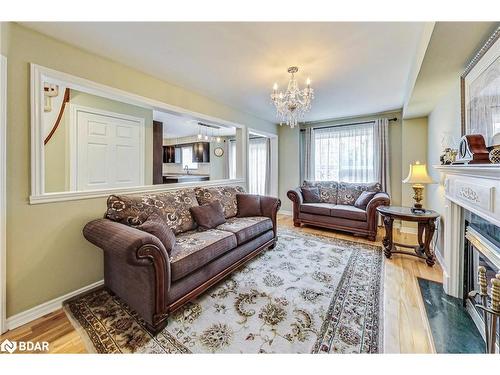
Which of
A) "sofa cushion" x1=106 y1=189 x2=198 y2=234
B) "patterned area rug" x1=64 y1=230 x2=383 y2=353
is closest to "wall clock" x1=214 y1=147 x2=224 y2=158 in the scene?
"sofa cushion" x1=106 y1=189 x2=198 y2=234

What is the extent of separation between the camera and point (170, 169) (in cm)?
800

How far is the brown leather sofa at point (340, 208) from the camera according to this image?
11.3 ft

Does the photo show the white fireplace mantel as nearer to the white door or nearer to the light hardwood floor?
the light hardwood floor

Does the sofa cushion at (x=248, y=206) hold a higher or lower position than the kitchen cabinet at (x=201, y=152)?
lower

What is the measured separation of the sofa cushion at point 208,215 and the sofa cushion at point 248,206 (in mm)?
500

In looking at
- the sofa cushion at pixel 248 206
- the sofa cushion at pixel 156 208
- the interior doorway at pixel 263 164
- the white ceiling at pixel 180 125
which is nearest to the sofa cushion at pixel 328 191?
the interior doorway at pixel 263 164

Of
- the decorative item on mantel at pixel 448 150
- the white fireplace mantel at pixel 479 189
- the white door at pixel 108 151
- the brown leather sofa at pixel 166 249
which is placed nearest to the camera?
the white fireplace mantel at pixel 479 189

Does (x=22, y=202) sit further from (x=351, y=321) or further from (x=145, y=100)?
(x=351, y=321)

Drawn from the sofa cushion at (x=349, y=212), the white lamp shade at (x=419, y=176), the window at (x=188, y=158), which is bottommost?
the sofa cushion at (x=349, y=212)

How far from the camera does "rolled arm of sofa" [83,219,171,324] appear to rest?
1392 mm

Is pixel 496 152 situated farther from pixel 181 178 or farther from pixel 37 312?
pixel 181 178

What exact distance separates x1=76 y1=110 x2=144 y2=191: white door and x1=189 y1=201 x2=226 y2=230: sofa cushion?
161cm

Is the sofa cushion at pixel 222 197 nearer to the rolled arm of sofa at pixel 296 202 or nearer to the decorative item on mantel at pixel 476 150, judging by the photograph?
the rolled arm of sofa at pixel 296 202
